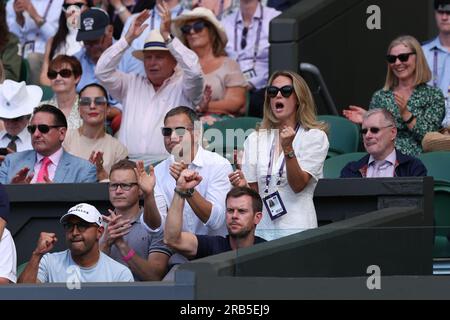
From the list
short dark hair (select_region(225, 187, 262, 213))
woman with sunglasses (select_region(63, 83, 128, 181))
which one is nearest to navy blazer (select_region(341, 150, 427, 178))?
short dark hair (select_region(225, 187, 262, 213))

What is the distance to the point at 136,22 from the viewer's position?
11961 mm

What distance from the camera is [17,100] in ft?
39.8

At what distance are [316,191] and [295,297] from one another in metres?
2.27

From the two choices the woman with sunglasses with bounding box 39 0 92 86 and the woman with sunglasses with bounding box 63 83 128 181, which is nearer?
the woman with sunglasses with bounding box 63 83 128 181

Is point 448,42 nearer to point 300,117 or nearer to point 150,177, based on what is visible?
point 300,117

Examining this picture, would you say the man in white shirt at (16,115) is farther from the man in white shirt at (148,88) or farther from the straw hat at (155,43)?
the straw hat at (155,43)

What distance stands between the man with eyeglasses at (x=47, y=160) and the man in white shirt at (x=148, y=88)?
0.79m

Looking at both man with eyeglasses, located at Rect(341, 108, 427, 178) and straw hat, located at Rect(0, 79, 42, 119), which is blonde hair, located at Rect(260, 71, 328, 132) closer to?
man with eyeglasses, located at Rect(341, 108, 427, 178)

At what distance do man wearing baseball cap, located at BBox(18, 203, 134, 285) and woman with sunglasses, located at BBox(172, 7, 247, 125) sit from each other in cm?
334

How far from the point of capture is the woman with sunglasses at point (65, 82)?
12.6m

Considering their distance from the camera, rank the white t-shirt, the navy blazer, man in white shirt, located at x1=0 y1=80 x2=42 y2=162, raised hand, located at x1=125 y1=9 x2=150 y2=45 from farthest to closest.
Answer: man in white shirt, located at x1=0 y1=80 x2=42 y2=162
raised hand, located at x1=125 y1=9 x2=150 y2=45
the navy blazer
the white t-shirt

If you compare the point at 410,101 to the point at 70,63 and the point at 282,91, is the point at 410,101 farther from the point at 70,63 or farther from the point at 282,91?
the point at 70,63

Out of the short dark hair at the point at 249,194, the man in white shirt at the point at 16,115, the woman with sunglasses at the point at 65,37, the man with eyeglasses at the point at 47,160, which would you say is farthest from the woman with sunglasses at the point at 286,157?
the woman with sunglasses at the point at 65,37

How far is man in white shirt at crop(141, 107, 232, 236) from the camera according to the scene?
392 inches
